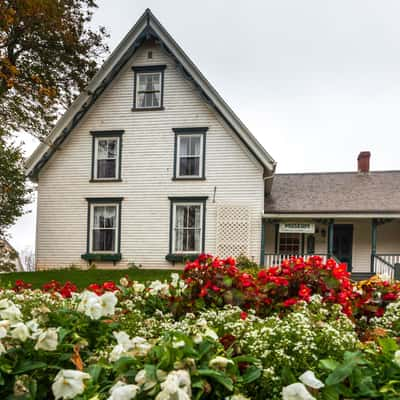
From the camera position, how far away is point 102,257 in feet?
47.1

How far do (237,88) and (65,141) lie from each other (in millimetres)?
21461

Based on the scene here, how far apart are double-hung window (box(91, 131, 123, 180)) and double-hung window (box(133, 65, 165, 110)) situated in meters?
1.47

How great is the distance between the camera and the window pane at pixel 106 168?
14.9m

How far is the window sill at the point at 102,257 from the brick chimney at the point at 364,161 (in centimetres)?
1199

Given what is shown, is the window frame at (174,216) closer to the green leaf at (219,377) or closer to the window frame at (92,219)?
the window frame at (92,219)

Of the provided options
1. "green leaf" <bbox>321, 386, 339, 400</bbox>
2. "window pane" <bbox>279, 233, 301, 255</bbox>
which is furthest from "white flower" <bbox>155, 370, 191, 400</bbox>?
"window pane" <bbox>279, 233, 301, 255</bbox>

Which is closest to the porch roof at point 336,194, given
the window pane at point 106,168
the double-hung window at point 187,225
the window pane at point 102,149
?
the double-hung window at point 187,225

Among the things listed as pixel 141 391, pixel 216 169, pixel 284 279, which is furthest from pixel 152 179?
pixel 141 391

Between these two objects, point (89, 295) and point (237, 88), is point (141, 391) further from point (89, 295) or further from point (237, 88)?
point (237, 88)

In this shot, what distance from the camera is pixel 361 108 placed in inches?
1550

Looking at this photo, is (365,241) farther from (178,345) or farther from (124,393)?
(124,393)

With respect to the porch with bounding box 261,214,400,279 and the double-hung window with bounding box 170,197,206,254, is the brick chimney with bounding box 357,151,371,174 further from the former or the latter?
the double-hung window with bounding box 170,197,206,254

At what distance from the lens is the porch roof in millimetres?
14406

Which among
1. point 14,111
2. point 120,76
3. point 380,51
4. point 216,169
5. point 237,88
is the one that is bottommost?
point 216,169
